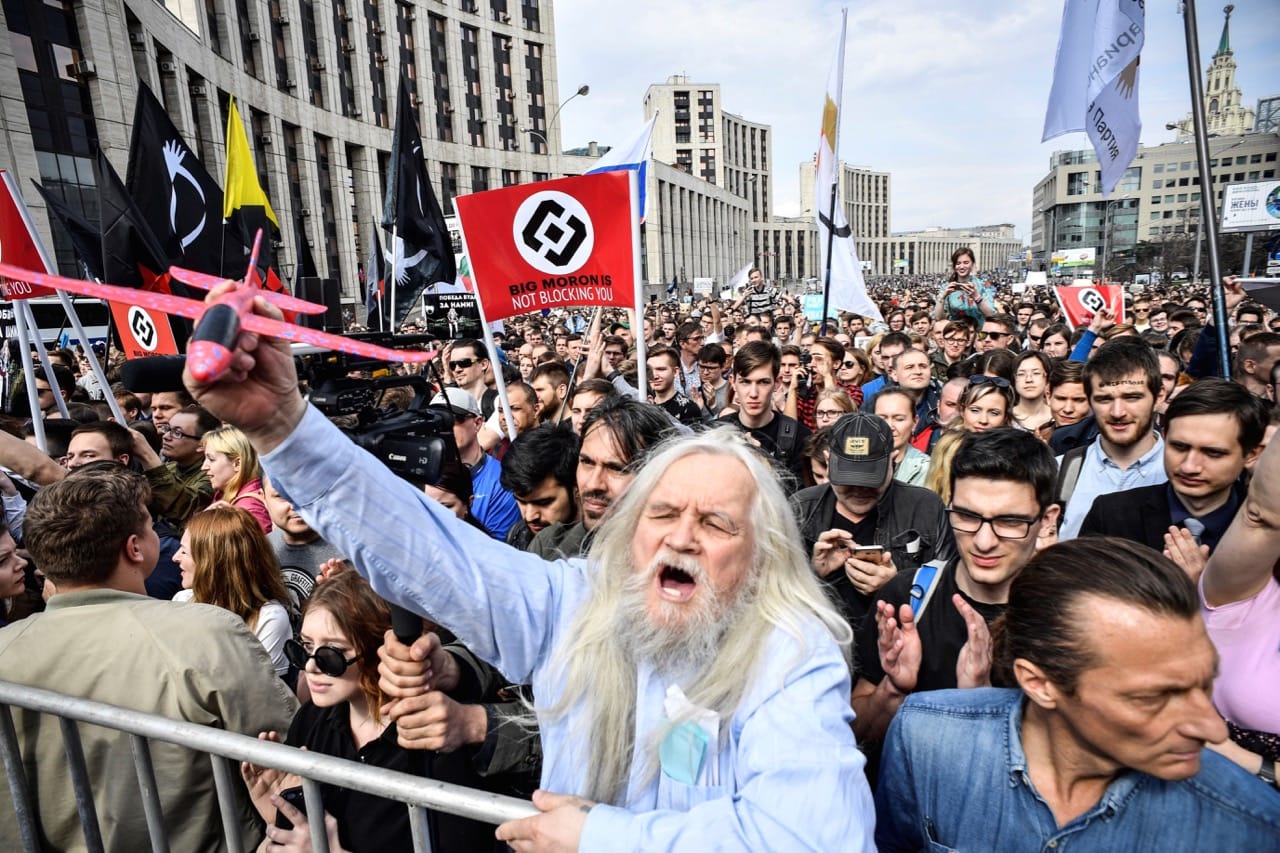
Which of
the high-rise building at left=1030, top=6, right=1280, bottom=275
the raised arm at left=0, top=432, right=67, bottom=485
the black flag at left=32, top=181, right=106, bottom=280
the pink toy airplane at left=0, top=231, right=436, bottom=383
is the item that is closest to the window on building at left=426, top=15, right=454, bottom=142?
the black flag at left=32, top=181, right=106, bottom=280

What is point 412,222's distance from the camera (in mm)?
7473

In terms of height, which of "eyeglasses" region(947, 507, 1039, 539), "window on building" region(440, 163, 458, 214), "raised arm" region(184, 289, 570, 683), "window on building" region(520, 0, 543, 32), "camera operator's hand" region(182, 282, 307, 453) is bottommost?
"eyeglasses" region(947, 507, 1039, 539)

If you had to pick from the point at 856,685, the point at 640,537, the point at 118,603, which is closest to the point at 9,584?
the point at 118,603

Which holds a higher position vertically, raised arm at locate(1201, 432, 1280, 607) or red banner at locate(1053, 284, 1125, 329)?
red banner at locate(1053, 284, 1125, 329)

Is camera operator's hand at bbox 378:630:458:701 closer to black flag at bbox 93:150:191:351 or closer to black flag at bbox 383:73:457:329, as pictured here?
black flag at bbox 93:150:191:351

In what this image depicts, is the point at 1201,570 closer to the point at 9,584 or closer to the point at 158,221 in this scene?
the point at 9,584

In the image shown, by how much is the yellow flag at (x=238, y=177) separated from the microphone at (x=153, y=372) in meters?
5.85

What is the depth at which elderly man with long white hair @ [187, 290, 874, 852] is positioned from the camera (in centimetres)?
109

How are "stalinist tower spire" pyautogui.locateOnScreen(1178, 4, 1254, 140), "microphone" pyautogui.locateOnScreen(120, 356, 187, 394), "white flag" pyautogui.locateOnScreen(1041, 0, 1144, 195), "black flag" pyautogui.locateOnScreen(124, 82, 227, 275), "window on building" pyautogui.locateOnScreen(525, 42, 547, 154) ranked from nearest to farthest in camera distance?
"microphone" pyautogui.locateOnScreen(120, 356, 187, 394), "white flag" pyautogui.locateOnScreen(1041, 0, 1144, 195), "black flag" pyautogui.locateOnScreen(124, 82, 227, 275), "window on building" pyautogui.locateOnScreen(525, 42, 547, 154), "stalinist tower spire" pyautogui.locateOnScreen(1178, 4, 1254, 140)

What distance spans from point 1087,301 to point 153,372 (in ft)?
39.9

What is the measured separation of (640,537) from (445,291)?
11.2 metres

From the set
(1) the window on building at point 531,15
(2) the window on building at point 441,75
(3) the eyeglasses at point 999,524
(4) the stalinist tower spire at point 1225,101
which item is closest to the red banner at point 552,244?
(3) the eyeglasses at point 999,524

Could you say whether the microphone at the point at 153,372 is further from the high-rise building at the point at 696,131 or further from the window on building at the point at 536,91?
the high-rise building at the point at 696,131

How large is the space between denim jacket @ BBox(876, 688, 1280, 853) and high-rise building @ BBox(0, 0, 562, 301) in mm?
8340
